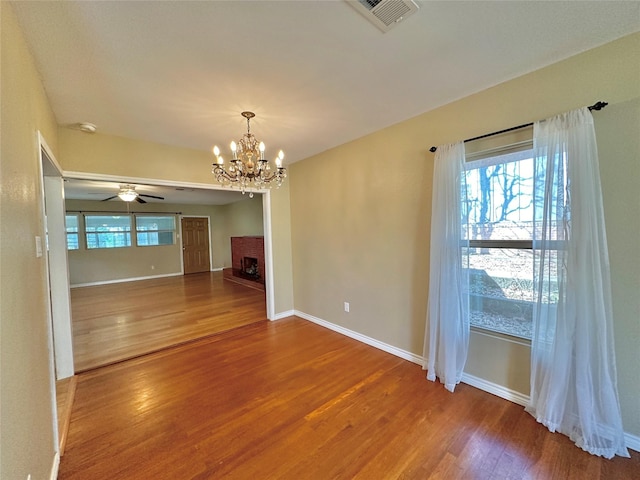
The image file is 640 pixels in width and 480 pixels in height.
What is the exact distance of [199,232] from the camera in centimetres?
930

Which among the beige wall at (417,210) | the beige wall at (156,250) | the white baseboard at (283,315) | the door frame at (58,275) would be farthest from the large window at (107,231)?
the beige wall at (417,210)

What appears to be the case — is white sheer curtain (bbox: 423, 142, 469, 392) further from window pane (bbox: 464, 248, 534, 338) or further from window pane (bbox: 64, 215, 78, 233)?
window pane (bbox: 64, 215, 78, 233)

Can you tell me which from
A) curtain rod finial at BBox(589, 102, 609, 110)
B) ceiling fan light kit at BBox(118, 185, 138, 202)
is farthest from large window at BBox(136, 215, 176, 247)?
curtain rod finial at BBox(589, 102, 609, 110)

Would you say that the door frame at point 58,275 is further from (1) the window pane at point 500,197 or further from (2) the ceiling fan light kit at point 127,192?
(1) the window pane at point 500,197

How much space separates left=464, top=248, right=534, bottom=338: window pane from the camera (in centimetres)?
206

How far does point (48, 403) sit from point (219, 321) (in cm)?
263

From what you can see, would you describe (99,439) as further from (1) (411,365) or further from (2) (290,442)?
(1) (411,365)

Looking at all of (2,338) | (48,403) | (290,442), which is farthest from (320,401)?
(2,338)

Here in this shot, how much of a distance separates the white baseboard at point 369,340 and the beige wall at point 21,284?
8.98ft

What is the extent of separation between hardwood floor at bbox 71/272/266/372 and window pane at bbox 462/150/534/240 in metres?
3.42

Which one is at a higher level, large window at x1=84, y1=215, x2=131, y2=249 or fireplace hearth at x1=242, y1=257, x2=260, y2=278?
large window at x1=84, y1=215, x2=131, y2=249

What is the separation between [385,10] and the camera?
4.41ft

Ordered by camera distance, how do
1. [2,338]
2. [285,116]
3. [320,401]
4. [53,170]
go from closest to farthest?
[2,338]
[320,401]
[53,170]
[285,116]

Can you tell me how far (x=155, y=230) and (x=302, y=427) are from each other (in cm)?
856
